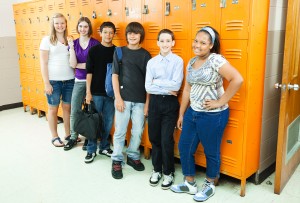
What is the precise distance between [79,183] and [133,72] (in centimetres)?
115

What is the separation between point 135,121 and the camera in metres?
2.88

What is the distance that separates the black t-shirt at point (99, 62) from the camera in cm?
300

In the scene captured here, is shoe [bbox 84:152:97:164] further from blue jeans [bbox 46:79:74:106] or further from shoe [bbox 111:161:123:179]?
blue jeans [bbox 46:79:74:106]

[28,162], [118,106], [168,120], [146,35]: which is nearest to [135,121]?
[118,106]

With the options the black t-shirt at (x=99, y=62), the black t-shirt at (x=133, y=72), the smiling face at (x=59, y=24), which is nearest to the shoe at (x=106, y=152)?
the black t-shirt at (x=99, y=62)

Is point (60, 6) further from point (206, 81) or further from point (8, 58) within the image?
point (206, 81)

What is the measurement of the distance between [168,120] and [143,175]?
0.66 m

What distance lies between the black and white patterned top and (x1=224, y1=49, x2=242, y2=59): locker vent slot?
0.13m

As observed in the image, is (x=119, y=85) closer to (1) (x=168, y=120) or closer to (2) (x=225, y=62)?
(1) (x=168, y=120)

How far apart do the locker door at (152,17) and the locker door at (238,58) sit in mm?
743

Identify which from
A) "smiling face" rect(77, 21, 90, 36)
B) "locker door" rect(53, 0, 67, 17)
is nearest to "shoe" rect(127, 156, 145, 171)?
"smiling face" rect(77, 21, 90, 36)

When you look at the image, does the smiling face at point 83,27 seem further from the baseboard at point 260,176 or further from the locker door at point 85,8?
the baseboard at point 260,176

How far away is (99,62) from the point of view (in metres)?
3.01

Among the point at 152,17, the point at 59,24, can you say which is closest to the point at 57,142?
the point at 59,24
